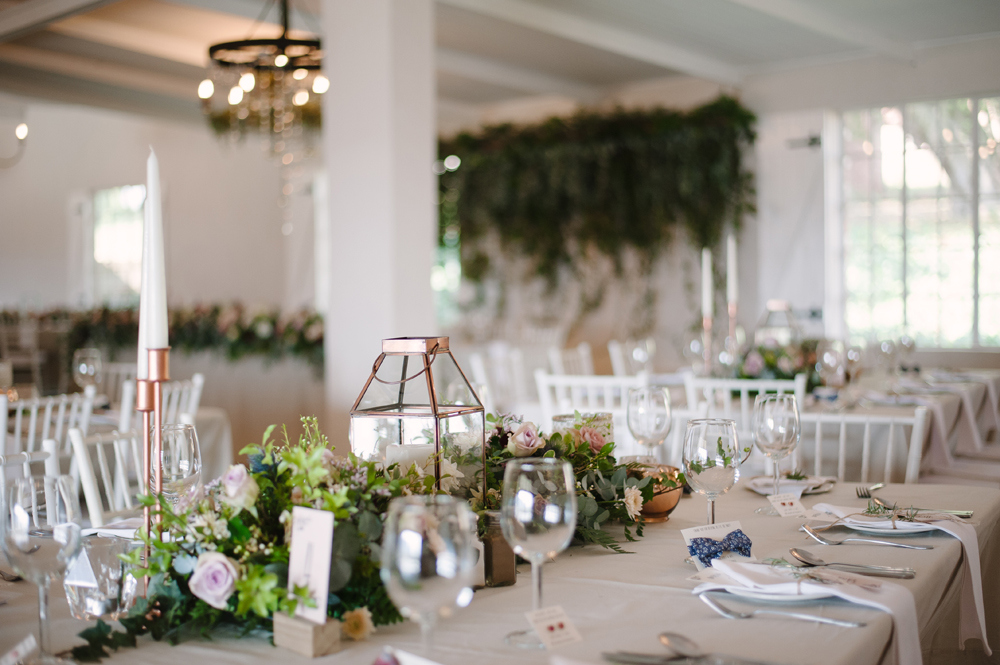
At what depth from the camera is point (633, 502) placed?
147cm

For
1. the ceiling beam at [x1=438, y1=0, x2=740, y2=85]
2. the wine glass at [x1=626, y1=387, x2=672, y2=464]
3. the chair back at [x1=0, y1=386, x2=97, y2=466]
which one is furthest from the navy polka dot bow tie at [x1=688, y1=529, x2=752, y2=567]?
the ceiling beam at [x1=438, y1=0, x2=740, y2=85]

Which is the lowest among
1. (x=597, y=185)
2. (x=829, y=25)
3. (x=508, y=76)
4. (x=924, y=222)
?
(x=924, y=222)

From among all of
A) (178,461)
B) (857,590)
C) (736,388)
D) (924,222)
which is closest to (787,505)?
(857,590)

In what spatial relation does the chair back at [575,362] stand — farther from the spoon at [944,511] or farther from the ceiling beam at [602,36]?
the spoon at [944,511]

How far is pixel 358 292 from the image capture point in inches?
162

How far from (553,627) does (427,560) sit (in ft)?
0.91

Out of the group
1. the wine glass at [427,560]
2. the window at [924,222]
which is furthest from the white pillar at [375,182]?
the window at [924,222]

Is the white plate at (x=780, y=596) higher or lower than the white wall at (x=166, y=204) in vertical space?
lower

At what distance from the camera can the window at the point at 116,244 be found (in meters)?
10.5

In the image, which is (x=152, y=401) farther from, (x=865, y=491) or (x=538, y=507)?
(x=865, y=491)

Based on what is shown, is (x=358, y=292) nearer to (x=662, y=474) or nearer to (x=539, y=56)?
(x=662, y=474)

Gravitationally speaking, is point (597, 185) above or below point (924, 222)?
above

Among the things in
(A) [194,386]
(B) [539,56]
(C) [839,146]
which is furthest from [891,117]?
(A) [194,386]

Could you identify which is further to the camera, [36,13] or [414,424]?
[36,13]
